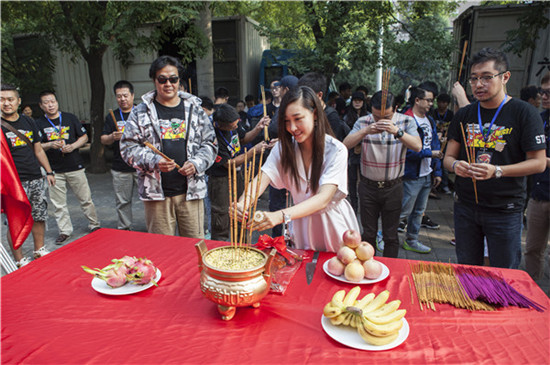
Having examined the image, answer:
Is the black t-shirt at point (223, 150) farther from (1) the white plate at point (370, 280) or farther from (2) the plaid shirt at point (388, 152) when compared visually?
(1) the white plate at point (370, 280)

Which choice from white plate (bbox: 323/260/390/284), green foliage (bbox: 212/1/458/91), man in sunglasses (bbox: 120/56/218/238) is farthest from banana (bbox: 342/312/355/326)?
green foliage (bbox: 212/1/458/91)

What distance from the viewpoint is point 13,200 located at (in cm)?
210

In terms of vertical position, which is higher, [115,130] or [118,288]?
[115,130]

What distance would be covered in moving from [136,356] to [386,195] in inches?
99.4

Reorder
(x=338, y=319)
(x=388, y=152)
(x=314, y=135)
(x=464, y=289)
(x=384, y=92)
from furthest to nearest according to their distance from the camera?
(x=388, y=152) → (x=384, y=92) → (x=314, y=135) → (x=464, y=289) → (x=338, y=319)

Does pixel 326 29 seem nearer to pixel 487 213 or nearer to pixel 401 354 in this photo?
pixel 487 213

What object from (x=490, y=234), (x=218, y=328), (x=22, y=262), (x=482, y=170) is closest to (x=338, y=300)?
(x=218, y=328)

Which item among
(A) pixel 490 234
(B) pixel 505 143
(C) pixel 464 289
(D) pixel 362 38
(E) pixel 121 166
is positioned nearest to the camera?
(C) pixel 464 289

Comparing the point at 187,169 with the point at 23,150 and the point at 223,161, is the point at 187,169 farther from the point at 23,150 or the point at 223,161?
the point at 23,150

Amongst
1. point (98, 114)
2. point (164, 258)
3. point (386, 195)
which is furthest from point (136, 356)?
point (98, 114)

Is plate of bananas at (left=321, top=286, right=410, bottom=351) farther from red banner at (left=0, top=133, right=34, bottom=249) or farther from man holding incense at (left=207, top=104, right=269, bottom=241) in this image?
man holding incense at (left=207, top=104, right=269, bottom=241)

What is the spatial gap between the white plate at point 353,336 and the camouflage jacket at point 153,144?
1878 mm

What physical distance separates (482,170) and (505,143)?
0.29 meters

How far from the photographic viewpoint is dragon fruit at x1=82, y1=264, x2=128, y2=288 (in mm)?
1550
